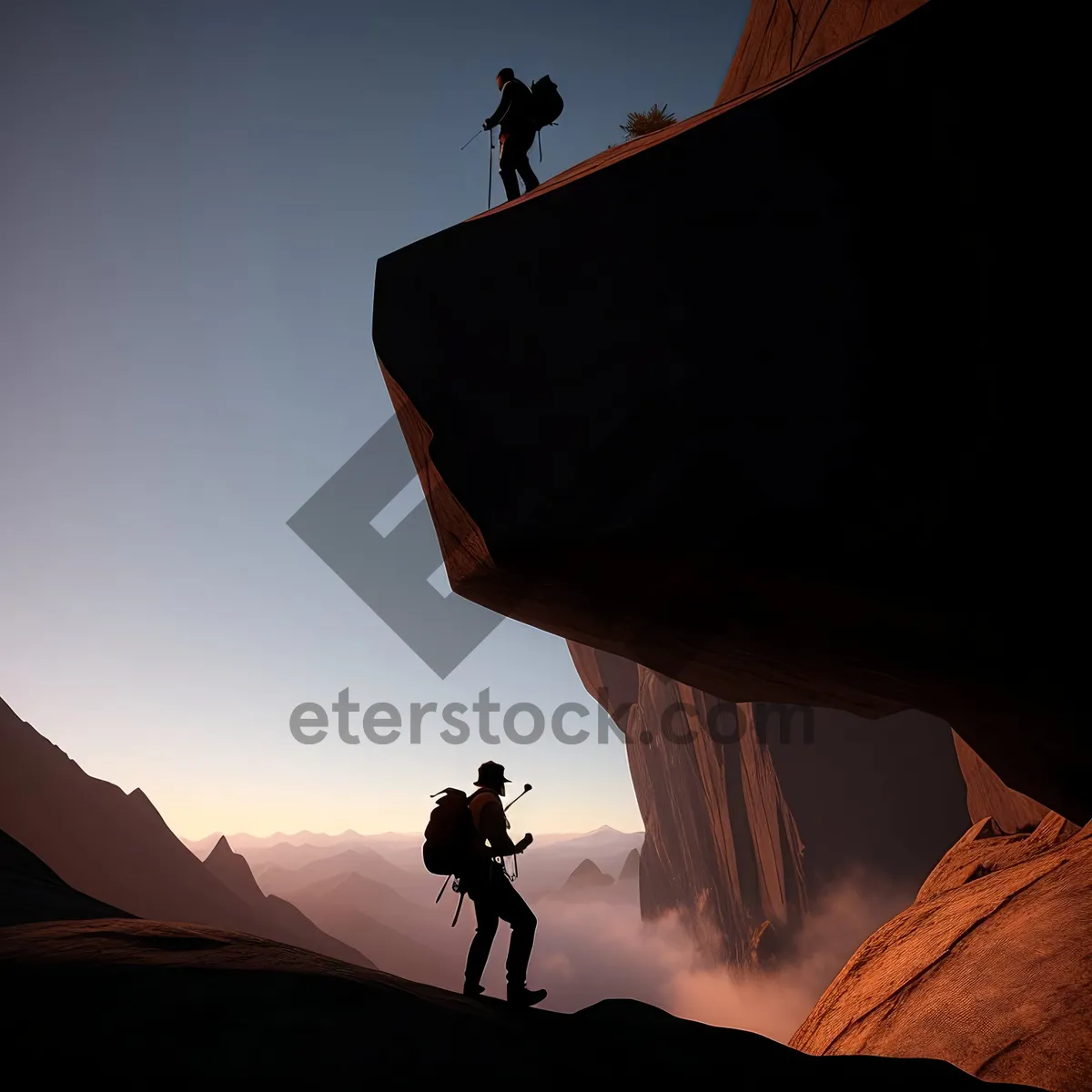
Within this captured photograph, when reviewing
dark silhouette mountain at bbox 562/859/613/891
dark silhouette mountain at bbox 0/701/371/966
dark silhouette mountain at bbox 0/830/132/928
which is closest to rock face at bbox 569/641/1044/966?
dark silhouette mountain at bbox 0/830/132/928

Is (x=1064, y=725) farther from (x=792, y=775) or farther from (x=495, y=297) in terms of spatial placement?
(x=792, y=775)

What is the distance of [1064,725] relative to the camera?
5.39 meters

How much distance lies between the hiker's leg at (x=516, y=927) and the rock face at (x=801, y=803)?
1079 inches

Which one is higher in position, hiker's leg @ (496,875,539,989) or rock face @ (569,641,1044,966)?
rock face @ (569,641,1044,966)

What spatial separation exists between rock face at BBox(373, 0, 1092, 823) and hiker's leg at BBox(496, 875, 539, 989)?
2205mm

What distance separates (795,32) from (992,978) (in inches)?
353

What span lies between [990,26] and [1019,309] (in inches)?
72.5

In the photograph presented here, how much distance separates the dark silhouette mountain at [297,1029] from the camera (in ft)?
8.19

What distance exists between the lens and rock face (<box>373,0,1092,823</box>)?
386 cm

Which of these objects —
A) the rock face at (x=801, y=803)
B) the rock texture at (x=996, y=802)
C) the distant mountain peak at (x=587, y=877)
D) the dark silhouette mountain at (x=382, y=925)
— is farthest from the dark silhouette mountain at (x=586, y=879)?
the rock texture at (x=996, y=802)

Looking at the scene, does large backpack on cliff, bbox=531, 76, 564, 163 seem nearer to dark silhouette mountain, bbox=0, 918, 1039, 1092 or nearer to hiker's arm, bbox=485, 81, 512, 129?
hiker's arm, bbox=485, 81, 512, 129

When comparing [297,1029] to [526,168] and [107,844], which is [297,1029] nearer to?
[526,168]

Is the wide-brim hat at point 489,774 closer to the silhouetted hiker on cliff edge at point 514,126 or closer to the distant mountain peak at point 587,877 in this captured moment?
the silhouetted hiker on cliff edge at point 514,126

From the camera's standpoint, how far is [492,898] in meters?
4.09
